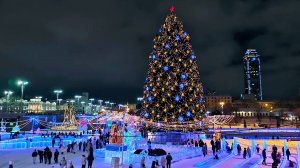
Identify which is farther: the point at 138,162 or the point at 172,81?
the point at 172,81

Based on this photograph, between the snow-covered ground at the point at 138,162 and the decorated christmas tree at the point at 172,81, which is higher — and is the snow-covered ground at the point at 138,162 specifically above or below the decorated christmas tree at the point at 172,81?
below

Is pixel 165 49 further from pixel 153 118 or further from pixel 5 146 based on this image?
pixel 5 146

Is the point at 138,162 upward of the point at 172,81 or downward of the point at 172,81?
downward

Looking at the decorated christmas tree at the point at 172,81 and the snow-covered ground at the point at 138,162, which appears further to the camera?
the decorated christmas tree at the point at 172,81

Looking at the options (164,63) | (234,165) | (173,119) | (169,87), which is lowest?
(234,165)

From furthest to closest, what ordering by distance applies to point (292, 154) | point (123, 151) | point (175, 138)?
point (175, 138) < point (292, 154) < point (123, 151)

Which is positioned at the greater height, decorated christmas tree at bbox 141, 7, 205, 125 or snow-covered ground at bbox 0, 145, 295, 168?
decorated christmas tree at bbox 141, 7, 205, 125

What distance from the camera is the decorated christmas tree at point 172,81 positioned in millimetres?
30344

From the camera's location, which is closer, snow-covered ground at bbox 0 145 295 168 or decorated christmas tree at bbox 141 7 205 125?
snow-covered ground at bbox 0 145 295 168

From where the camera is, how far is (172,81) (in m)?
30.9

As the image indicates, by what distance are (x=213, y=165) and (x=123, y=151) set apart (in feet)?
→ 21.9

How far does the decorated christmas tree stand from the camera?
30.3 meters

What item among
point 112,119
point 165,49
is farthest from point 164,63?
point 112,119

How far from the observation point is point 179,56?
104 feet
